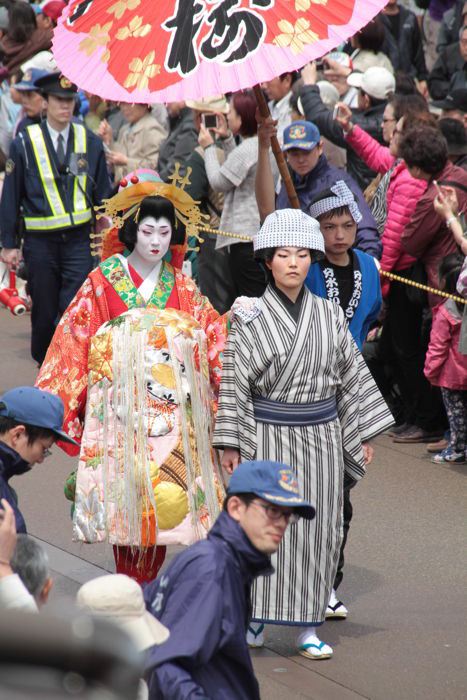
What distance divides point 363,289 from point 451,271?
5.91 ft

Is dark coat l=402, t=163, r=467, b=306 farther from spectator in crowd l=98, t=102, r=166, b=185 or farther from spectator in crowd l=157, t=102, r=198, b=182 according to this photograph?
spectator in crowd l=98, t=102, r=166, b=185

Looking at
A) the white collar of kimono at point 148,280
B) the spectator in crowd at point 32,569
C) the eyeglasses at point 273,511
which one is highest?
the white collar of kimono at point 148,280

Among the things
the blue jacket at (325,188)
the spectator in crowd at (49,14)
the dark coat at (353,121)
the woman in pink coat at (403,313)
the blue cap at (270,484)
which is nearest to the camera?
the blue cap at (270,484)

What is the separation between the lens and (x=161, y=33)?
167 inches

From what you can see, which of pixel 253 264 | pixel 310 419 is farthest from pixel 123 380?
pixel 253 264

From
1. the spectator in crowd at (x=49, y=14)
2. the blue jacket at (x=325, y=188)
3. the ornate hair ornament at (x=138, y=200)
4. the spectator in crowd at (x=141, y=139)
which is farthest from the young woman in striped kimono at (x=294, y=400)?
the spectator in crowd at (x=49, y=14)

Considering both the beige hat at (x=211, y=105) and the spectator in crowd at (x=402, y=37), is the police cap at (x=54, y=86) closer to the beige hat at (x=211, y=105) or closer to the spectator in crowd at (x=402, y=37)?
the beige hat at (x=211, y=105)

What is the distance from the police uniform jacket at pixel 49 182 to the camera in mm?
7789

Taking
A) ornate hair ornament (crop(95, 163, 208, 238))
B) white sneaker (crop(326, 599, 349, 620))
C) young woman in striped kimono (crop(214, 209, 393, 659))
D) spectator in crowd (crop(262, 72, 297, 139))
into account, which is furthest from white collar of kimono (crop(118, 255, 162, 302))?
spectator in crowd (crop(262, 72, 297, 139))

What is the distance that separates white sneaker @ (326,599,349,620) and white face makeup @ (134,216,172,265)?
5.27ft

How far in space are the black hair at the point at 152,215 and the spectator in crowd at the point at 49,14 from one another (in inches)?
278

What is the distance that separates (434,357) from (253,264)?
162 cm

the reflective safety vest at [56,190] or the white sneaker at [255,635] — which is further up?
the reflective safety vest at [56,190]

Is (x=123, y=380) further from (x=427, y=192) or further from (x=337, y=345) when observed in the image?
(x=427, y=192)
